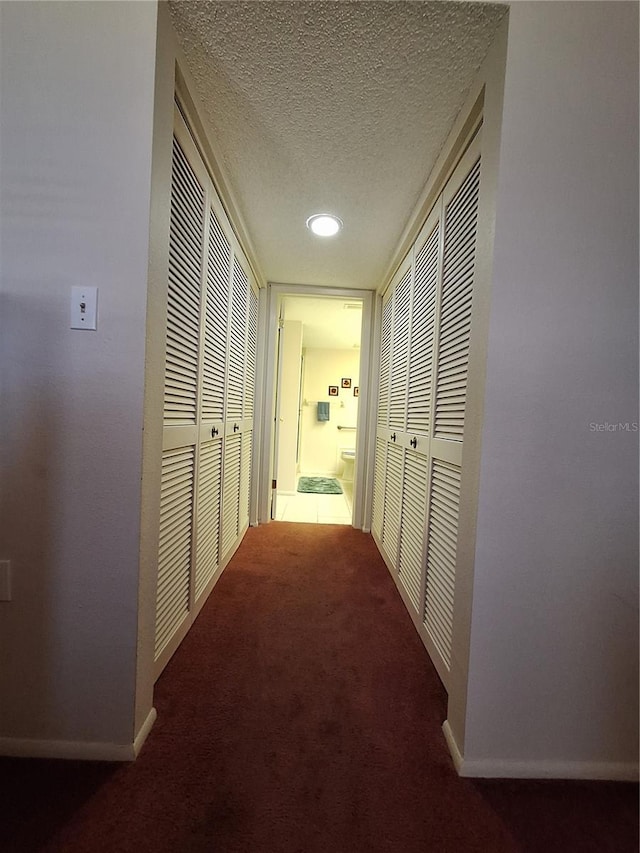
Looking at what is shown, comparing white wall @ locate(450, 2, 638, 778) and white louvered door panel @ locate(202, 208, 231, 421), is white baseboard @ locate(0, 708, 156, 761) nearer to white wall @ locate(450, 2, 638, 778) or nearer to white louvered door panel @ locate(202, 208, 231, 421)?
white wall @ locate(450, 2, 638, 778)

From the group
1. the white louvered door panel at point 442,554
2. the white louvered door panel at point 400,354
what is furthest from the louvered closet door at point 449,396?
the white louvered door panel at point 400,354

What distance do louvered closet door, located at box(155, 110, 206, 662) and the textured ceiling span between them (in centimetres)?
23

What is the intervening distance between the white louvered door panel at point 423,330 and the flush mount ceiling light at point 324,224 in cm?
49

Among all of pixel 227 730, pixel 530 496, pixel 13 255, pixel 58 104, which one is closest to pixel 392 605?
pixel 227 730

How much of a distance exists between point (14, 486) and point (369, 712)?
1.32 meters

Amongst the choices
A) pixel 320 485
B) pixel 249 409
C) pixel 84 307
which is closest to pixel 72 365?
pixel 84 307

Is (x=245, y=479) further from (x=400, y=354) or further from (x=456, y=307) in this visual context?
(x=456, y=307)

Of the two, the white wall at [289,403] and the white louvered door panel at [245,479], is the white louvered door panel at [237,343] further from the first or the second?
the white wall at [289,403]

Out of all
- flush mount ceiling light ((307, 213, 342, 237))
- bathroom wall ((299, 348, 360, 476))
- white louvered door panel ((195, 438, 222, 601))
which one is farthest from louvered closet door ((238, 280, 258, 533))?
bathroom wall ((299, 348, 360, 476))

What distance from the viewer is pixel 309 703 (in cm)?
111

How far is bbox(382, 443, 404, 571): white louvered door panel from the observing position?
195 cm

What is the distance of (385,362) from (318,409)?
290 cm

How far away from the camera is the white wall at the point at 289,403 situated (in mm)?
3889

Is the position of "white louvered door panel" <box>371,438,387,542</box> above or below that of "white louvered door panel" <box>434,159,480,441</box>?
below
